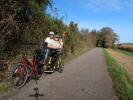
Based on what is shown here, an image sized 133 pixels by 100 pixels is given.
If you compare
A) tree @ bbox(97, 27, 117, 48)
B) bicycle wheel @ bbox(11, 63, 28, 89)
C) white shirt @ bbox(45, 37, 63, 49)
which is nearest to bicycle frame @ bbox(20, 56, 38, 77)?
bicycle wheel @ bbox(11, 63, 28, 89)

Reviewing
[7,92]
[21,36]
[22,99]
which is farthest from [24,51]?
[22,99]

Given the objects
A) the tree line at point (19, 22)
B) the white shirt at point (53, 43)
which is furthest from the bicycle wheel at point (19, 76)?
the white shirt at point (53, 43)

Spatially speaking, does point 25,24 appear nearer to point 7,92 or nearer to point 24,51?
point 24,51

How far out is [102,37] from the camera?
13650 cm

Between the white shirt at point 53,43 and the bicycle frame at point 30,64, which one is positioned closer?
the bicycle frame at point 30,64

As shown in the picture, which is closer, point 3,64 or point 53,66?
point 3,64

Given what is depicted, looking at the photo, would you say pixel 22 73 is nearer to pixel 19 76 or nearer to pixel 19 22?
pixel 19 76

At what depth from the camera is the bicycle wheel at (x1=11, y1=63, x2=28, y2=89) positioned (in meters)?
8.25

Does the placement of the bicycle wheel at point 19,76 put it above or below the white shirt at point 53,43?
below

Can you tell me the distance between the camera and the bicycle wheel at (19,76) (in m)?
8.25

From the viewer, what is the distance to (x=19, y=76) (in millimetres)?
8492

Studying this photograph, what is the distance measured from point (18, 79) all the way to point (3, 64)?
927 mm

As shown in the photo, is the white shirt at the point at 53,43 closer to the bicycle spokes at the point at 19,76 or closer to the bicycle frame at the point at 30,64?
the bicycle frame at the point at 30,64

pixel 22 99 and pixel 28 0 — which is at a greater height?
pixel 28 0
